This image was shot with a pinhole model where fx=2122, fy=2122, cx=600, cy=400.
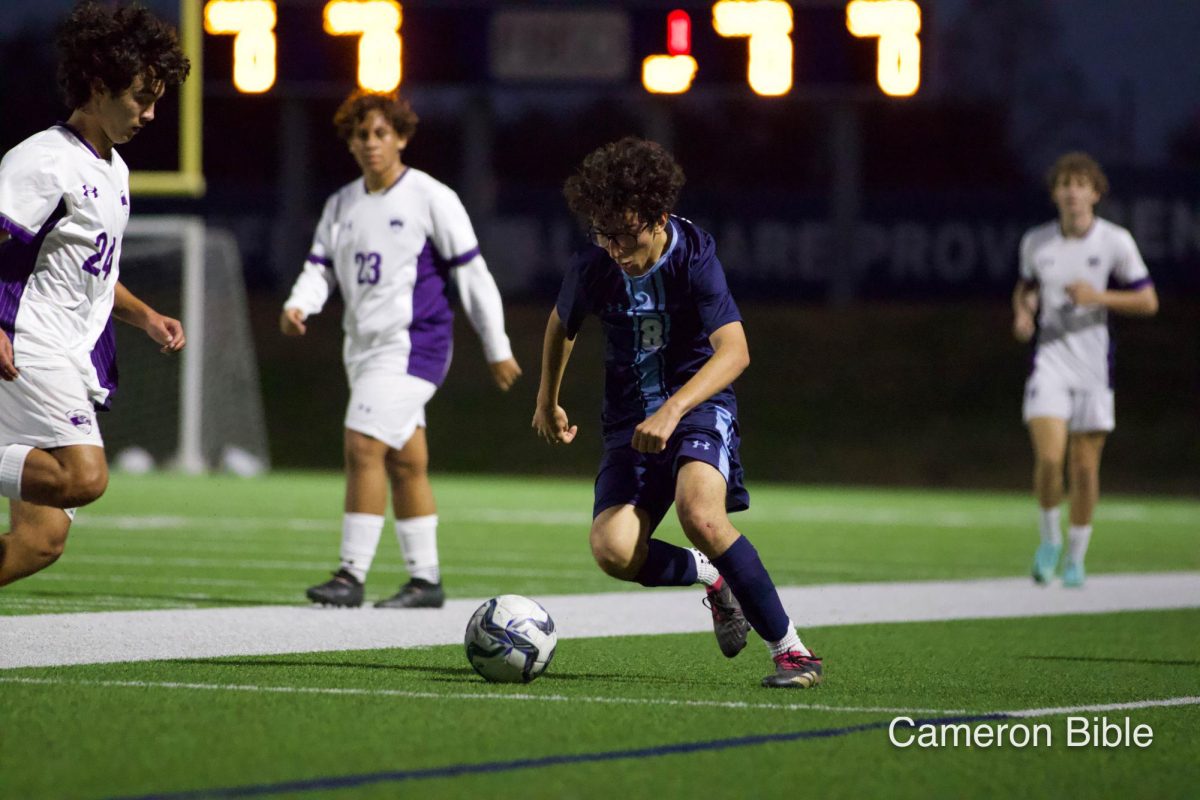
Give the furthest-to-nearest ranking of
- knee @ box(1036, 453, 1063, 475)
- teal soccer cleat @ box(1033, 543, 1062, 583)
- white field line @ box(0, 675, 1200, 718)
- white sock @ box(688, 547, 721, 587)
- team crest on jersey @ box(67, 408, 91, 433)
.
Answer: knee @ box(1036, 453, 1063, 475) < teal soccer cleat @ box(1033, 543, 1062, 583) < white sock @ box(688, 547, 721, 587) < team crest on jersey @ box(67, 408, 91, 433) < white field line @ box(0, 675, 1200, 718)

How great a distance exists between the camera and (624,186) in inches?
247

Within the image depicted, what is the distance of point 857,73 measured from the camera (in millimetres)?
18547

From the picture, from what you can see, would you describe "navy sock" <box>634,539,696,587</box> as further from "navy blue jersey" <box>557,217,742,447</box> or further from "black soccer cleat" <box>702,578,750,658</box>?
"navy blue jersey" <box>557,217,742,447</box>

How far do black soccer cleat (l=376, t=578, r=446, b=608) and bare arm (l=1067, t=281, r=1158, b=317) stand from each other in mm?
3961

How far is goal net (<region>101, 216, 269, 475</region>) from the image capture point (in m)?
23.4

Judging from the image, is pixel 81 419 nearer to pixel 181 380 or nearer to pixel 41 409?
pixel 41 409

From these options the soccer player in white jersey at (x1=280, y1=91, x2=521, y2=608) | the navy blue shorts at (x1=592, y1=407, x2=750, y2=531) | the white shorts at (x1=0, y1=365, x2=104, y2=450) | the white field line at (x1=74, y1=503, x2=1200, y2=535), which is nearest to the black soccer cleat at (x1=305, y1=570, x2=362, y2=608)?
the soccer player in white jersey at (x1=280, y1=91, x2=521, y2=608)

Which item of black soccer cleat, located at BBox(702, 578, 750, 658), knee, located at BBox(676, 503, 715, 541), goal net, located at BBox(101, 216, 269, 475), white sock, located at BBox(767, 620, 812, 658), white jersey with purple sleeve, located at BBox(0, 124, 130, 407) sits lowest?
goal net, located at BBox(101, 216, 269, 475)

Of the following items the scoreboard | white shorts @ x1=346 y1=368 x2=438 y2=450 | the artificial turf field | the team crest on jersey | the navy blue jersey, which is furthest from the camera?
the scoreboard

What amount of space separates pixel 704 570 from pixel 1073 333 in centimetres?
498

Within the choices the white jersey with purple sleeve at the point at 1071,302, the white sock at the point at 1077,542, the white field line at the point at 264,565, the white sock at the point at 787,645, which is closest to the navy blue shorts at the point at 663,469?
the white sock at the point at 787,645

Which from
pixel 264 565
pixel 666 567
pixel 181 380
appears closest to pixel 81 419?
pixel 666 567

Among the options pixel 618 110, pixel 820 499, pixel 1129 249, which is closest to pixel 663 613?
pixel 1129 249

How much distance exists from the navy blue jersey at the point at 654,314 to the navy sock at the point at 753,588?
20.7 inches
